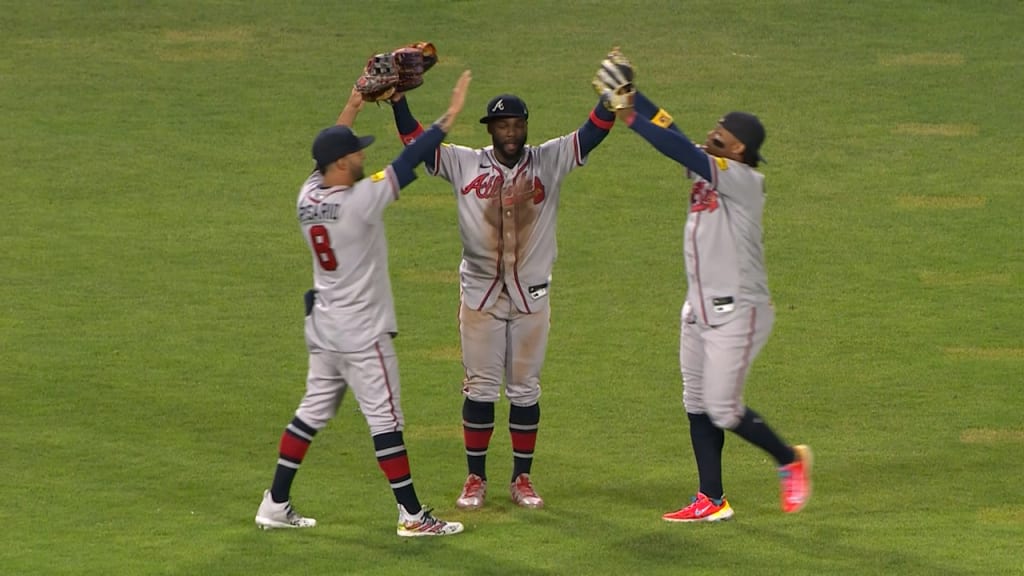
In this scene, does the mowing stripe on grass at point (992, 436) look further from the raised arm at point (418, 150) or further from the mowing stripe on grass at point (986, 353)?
the raised arm at point (418, 150)

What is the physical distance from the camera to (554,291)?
13.5 m

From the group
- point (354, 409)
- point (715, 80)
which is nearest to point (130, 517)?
point (354, 409)

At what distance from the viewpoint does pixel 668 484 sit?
9.40 m

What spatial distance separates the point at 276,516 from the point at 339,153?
A: 1.77m

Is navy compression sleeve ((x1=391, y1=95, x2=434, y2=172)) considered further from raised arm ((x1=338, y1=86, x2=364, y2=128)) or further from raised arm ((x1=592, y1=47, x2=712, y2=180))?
raised arm ((x1=592, y1=47, x2=712, y2=180))

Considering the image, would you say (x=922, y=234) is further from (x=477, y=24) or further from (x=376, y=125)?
(x=477, y=24)

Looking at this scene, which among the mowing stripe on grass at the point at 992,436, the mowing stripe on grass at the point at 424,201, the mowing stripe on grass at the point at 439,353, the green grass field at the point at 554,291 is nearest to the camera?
the green grass field at the point at 554,291

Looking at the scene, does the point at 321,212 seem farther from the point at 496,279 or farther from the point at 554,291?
the point at 554,291

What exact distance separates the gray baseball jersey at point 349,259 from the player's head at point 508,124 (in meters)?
0.80

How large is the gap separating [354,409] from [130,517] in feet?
8.12

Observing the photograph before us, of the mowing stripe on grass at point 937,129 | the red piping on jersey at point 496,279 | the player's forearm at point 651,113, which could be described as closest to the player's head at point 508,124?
the red piping on jersey at point 496,279

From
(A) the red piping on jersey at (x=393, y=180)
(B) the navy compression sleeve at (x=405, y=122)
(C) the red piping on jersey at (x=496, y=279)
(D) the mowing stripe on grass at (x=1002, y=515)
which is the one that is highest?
(B) the navy compression sleeve at (x=405, y=122)

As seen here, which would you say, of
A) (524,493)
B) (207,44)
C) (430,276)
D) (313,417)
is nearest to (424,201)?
(430,276)

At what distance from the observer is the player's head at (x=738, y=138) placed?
8234 millimetres
